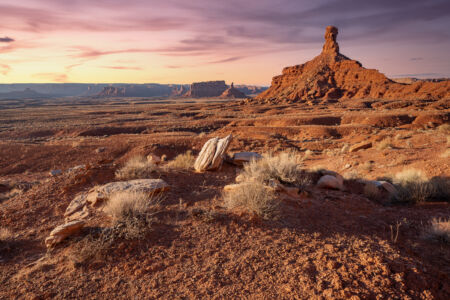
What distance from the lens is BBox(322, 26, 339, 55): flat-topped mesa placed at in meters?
75.4

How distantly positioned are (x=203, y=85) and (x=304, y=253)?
178 meters

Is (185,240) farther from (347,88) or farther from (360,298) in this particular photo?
(347,88)

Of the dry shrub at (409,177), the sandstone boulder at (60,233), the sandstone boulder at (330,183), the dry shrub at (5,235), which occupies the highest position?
the dry shrub at (409,177)

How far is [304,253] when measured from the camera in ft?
11.6

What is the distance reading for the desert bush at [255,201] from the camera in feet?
14.8

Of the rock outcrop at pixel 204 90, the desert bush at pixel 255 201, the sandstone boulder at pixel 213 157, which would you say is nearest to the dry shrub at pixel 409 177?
the desert bush at pixel 255 201

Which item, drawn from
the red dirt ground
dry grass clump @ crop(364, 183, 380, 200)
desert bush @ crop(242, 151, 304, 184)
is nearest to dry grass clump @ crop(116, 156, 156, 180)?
the red dirt ground

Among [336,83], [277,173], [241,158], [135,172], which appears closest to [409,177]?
[277,173]

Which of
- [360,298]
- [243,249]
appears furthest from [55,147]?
[360,298]

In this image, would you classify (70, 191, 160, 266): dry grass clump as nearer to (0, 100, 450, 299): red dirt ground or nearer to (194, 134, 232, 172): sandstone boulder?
(0, 100, 450, 299): red dirt ground

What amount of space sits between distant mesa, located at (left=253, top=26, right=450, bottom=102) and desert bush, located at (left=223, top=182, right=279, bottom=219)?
2011 inches

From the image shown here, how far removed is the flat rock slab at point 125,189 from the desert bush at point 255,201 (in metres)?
1.83

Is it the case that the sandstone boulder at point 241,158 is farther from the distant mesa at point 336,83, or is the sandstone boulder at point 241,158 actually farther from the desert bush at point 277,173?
the distant mesa at point 336,83

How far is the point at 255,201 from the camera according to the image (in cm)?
452
